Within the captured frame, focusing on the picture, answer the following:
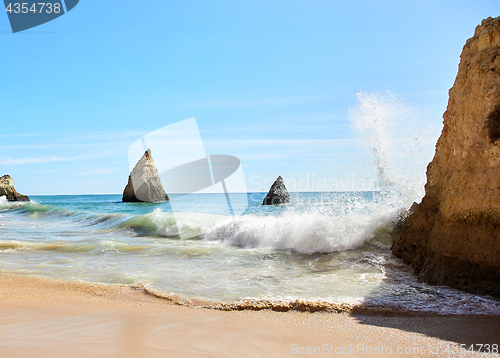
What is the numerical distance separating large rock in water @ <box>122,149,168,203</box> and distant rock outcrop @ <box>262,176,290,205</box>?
16.6 metres

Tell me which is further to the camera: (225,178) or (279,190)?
(279,190)

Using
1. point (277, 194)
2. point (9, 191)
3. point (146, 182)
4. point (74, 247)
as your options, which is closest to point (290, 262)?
point (74, 247)

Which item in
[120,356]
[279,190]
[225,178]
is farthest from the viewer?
[279,190]

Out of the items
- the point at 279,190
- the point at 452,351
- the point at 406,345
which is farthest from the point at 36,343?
the point at 279,190

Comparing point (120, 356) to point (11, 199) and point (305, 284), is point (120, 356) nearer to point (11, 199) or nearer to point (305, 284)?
point (305, 284)

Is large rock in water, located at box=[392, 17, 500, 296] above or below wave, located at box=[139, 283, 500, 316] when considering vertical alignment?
above

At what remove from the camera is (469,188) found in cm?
418

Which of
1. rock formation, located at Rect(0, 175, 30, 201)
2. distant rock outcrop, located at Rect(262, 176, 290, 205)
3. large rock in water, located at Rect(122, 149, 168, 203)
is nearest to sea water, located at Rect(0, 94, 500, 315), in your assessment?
distant rock outcrop, located at Rect(262, 176, 290, 205)

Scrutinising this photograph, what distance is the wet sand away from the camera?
2.38 meters

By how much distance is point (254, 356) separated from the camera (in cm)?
230

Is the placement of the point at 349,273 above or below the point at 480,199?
below

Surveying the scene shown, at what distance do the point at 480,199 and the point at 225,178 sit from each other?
262 inches

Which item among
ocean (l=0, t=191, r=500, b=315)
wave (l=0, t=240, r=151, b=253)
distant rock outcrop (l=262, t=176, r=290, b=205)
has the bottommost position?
wave (l=0, t=240, r=151, b=253)

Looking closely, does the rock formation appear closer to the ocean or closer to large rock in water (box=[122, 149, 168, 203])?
large rock in water (box=[122, 149, 168, 203])
